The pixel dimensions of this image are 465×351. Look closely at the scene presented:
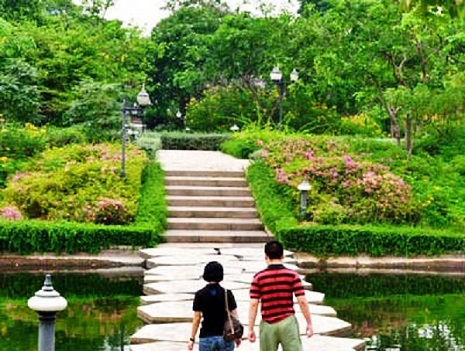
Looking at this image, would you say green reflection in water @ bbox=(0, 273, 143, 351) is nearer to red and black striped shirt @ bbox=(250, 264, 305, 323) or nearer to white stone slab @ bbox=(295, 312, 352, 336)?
white stone slab @ bbox=(295, 312, 352, 336)

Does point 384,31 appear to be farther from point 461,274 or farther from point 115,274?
Result: point 115,274

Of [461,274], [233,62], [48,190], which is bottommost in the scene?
[461,274]

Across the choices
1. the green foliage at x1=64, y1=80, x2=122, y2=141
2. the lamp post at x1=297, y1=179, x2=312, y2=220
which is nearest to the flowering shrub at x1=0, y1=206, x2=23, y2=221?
the lamp post at x1=297, y1=179, x2=312, y2=220

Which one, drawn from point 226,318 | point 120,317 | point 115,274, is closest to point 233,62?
point 115,274

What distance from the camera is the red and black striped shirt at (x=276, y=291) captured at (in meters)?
7.86

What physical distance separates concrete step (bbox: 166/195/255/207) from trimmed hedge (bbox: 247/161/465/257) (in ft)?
5.68

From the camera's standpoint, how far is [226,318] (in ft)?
26.1

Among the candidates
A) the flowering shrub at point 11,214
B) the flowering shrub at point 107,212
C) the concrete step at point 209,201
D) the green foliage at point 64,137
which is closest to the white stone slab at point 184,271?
the flowering shrub at point 107,212

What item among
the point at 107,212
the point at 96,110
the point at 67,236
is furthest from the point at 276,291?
the point at 96,110

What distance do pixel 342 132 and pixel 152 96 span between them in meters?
15.4

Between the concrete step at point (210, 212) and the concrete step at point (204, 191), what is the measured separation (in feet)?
2.77

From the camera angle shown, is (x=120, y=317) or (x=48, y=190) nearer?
(x=120, y=317)

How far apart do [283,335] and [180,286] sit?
250 inches

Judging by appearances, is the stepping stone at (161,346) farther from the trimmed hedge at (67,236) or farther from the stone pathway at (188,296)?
the trimmed hedge at (67,236)
